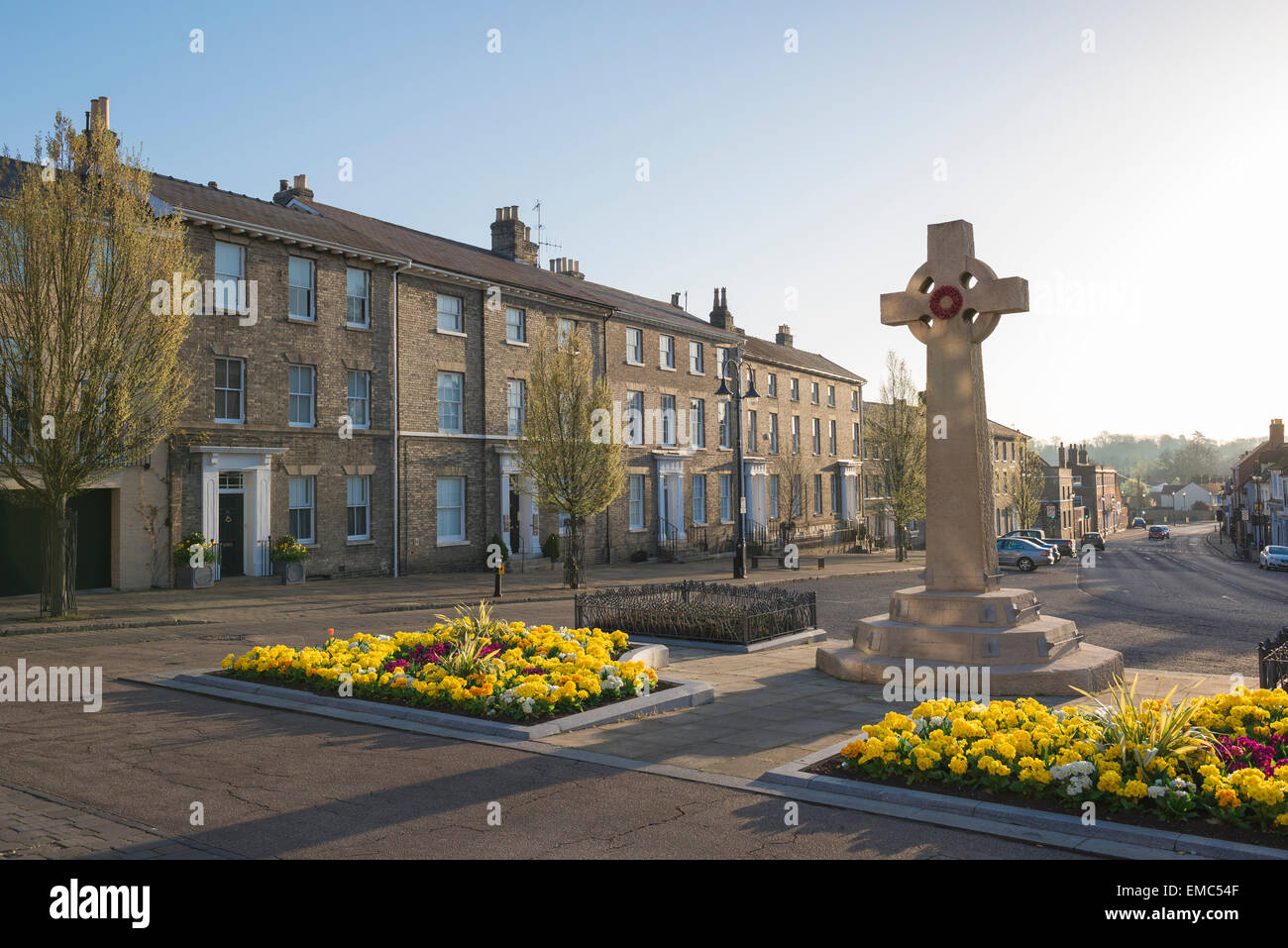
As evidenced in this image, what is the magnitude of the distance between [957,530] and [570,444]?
16.4 m

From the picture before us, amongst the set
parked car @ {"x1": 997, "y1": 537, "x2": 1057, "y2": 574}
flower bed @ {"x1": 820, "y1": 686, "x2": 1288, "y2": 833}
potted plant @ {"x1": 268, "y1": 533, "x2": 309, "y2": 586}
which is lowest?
parked car @ {"x1": 997, "y1": 537, "x2": 1057, "y2": 574}

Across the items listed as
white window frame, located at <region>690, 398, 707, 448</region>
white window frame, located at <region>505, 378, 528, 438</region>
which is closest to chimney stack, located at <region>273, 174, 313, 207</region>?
white window frame, located at <region>505, 378, 528, 438</region>

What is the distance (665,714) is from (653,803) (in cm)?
335

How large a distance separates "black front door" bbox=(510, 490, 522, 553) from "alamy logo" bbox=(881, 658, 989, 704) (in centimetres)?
2425

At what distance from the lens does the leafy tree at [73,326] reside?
1884 centimetres

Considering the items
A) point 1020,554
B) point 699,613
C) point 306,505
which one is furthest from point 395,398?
point 1020,554

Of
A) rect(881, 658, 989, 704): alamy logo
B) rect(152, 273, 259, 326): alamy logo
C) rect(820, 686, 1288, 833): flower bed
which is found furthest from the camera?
rect(152, 273, 259, 326): alamy logo

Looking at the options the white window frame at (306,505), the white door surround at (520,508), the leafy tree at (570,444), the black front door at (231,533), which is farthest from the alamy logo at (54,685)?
the white door surround at (520,508)

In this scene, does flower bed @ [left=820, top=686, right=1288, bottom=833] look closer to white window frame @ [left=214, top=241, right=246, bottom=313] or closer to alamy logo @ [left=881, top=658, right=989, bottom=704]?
alamy logo @ [left=881, top=658, right=989, bottom=704]

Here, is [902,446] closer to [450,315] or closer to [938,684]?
[450,315]

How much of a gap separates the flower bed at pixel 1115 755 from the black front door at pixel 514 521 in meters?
27.4

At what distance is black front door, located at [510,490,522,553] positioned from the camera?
114 ft

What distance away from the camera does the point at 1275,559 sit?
4784 cm

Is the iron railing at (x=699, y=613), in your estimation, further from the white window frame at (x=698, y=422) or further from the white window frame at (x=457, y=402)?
the white window frame at (x=698, y=422)
